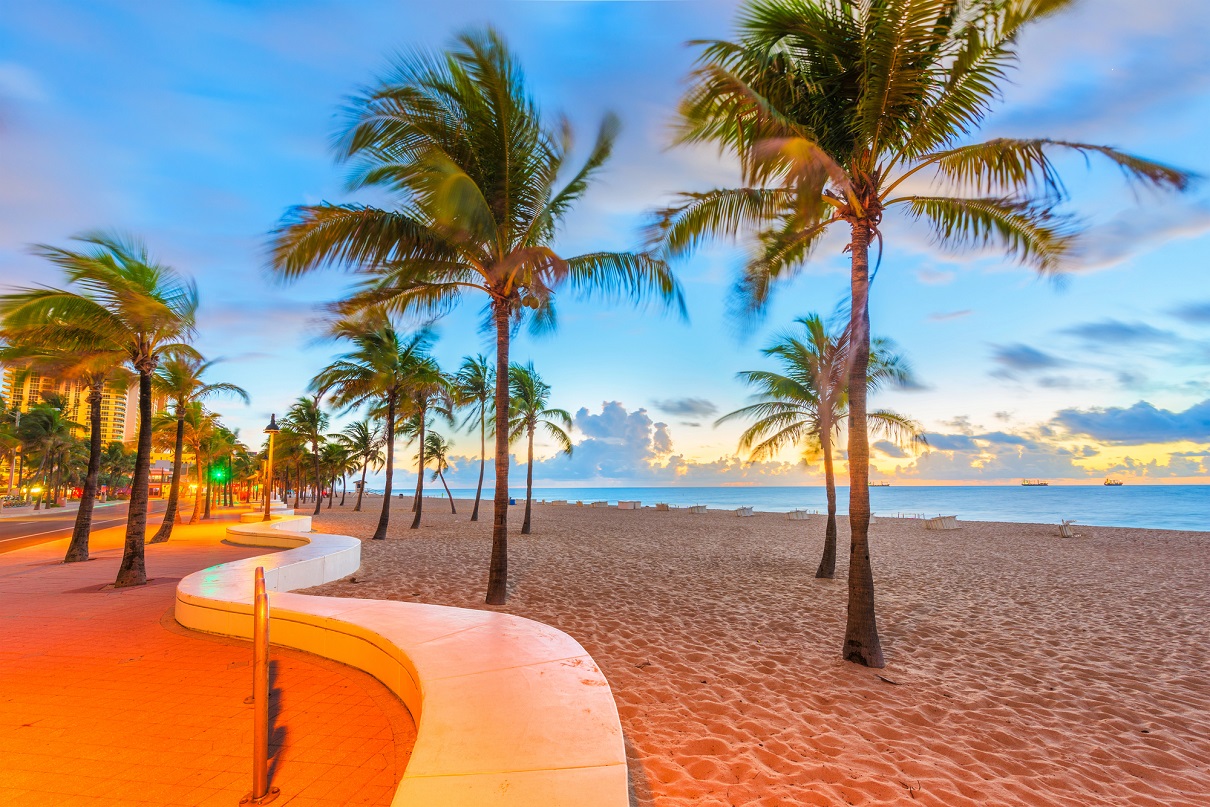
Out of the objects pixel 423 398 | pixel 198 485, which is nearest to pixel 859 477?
pixel 423 398

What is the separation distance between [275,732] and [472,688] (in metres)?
1.39

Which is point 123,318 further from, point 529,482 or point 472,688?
point 529,482

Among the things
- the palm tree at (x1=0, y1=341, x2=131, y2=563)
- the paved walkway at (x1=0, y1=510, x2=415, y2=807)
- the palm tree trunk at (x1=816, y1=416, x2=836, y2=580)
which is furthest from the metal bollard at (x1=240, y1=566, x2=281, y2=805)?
the palm tree trunk at (x1=816, y1=416, x2=836, y2=580)

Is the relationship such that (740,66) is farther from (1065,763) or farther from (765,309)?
(1065,763)

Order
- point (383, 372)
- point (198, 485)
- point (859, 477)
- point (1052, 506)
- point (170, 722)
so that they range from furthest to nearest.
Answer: point (1052, 506), point (198, 485), point (383, 372), point (859, 477), point (170, 722)

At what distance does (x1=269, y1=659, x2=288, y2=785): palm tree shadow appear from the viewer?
3127mm

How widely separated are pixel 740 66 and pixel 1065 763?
7916 millimetres

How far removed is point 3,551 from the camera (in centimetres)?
1499

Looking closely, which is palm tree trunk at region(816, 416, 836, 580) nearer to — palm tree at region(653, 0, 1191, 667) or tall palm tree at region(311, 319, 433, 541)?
palm tree at region(653, 0, 1191, 667)

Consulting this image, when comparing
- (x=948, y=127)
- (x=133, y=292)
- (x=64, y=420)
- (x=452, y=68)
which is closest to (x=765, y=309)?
(x=948, y=127)

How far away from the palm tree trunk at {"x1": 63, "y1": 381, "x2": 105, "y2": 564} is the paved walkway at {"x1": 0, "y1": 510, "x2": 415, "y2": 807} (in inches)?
270

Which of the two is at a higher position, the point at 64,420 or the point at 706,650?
the point at 64,420

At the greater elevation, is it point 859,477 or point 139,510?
point 859,477

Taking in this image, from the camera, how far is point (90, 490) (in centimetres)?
1181
